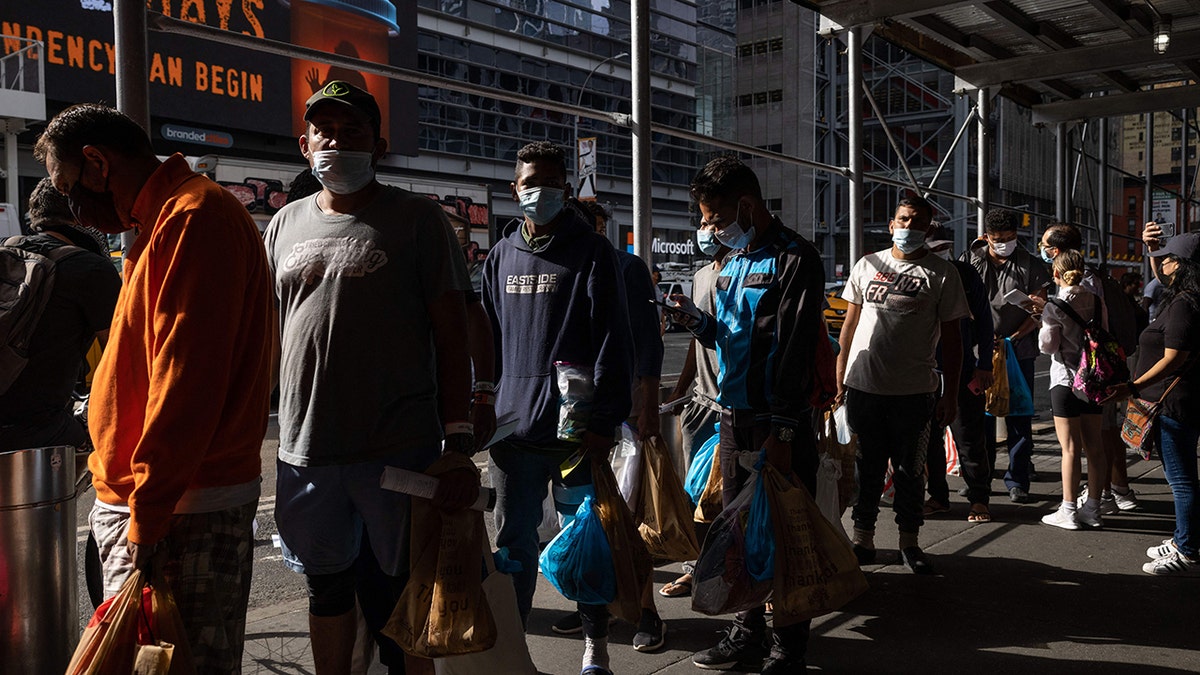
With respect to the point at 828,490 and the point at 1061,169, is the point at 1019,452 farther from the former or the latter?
the point at 1061,169

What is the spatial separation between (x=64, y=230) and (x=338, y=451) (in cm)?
193

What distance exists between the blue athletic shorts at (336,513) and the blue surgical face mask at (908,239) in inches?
135

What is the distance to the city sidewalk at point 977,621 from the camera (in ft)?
13.4

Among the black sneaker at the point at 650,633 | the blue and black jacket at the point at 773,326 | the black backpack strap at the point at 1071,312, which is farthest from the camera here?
the black backpack strap at the point at 1071,312

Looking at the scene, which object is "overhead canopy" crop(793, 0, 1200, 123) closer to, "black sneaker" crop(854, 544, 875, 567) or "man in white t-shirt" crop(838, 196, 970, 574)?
"man in white t-shirt" crop(838, 196, 970, 574)

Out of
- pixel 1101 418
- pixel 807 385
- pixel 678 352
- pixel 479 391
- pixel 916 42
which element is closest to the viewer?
pixel 479 391

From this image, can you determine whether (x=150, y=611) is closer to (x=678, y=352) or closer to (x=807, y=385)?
(x=807, y=385)

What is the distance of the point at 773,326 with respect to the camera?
393 centimetres

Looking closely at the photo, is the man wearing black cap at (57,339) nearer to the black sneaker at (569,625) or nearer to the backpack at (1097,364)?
the black sneaker at (569,625)

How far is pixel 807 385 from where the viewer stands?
389 centimetres

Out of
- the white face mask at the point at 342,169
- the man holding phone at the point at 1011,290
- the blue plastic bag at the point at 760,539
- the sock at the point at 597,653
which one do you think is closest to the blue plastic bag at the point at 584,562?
the sock at the point at 597,653

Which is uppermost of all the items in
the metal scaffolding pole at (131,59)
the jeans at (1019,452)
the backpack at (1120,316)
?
the metal scaffolding pole at (131,59)

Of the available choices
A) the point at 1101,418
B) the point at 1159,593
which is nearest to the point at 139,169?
the point at 1159,593

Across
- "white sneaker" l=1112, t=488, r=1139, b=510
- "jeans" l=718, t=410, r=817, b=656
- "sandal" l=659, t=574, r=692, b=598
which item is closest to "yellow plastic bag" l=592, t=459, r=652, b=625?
"jeans" l=718, t=410, r=817, b=656
